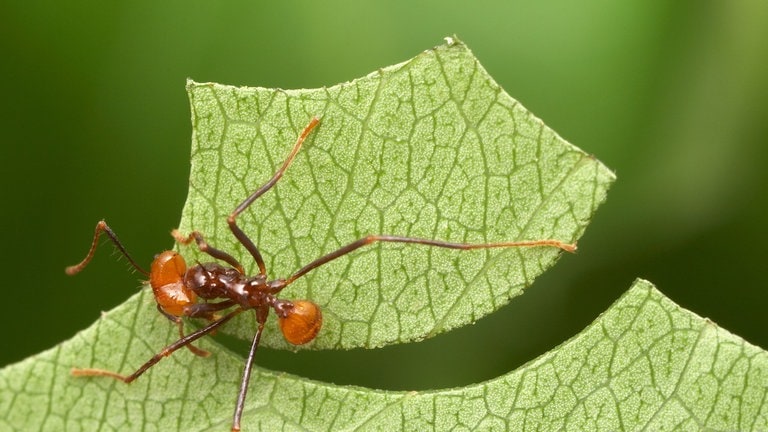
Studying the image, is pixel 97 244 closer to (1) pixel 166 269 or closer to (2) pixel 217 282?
(1) pixel 166 269

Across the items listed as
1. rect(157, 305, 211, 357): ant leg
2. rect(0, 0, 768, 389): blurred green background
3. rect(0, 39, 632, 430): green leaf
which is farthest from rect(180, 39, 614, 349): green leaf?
rect(0, 0, 768, 389): blurred green background

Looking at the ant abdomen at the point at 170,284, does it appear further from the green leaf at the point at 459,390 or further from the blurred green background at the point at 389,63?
the blurred green background at the point at 389,63

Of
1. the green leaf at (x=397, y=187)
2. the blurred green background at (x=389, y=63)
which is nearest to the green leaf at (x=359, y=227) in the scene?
the green leaf at (x=397, y=187)

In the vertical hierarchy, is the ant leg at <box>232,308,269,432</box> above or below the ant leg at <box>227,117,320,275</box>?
below

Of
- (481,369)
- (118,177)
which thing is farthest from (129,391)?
(481,369)

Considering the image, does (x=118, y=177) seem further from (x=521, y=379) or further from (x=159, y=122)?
(x=521, y=379)

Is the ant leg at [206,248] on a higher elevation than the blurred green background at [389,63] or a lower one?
lower

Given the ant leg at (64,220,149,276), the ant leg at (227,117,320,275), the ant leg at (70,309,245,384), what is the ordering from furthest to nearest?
the ant leg at (64,220,149,276)
the ant leg at (70,309,245,384)
the ant leg at (227,117,320,275)

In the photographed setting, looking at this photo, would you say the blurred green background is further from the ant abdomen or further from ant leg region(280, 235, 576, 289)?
ant leg region(280, 235, 576, 289)
